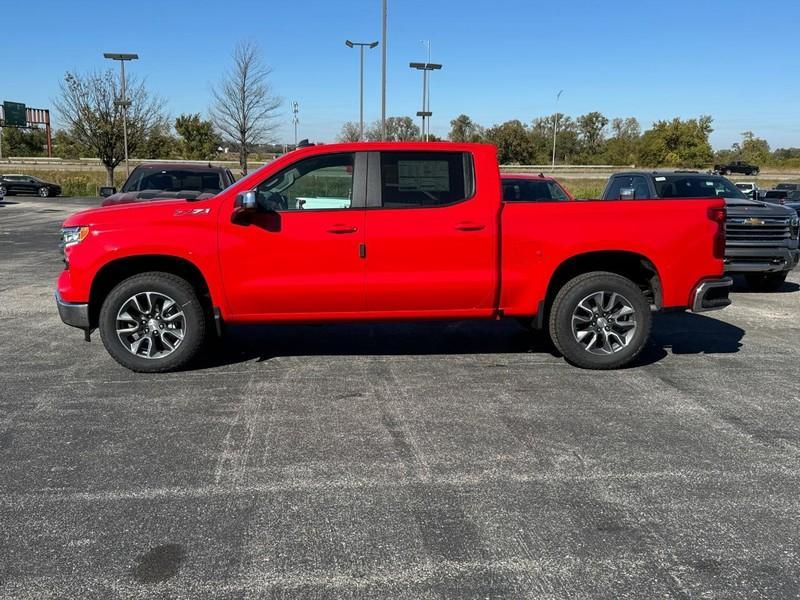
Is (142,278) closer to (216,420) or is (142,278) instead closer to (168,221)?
(168,221)

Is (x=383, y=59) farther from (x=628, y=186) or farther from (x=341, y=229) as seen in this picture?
(x=341, y=229)

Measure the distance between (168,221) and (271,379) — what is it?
59.6 inches

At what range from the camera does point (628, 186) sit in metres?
12.5

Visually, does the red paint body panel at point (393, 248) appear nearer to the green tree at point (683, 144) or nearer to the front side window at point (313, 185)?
the front side window at point (313, 185)

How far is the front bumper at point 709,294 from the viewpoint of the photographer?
6172 mm

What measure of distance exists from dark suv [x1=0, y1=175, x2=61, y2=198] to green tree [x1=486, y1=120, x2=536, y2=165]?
41.6m

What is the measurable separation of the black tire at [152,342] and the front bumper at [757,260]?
775 cm

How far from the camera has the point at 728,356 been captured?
6770 millimetres

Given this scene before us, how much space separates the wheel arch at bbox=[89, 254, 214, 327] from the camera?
5922mm

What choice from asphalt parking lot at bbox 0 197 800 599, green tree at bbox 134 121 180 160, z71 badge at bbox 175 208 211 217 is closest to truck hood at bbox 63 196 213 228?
z71 badge at bbox 175 208 211 217

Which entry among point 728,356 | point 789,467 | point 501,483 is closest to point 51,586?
point 501,483

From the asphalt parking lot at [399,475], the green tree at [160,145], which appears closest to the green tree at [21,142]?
the green tree at [160,145]

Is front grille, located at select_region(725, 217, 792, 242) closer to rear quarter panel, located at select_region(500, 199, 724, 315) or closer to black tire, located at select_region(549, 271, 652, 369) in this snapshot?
rear quarter panel, located at select_region(500, 199, 724, 315)

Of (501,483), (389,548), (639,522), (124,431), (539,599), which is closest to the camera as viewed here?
(539,599)
